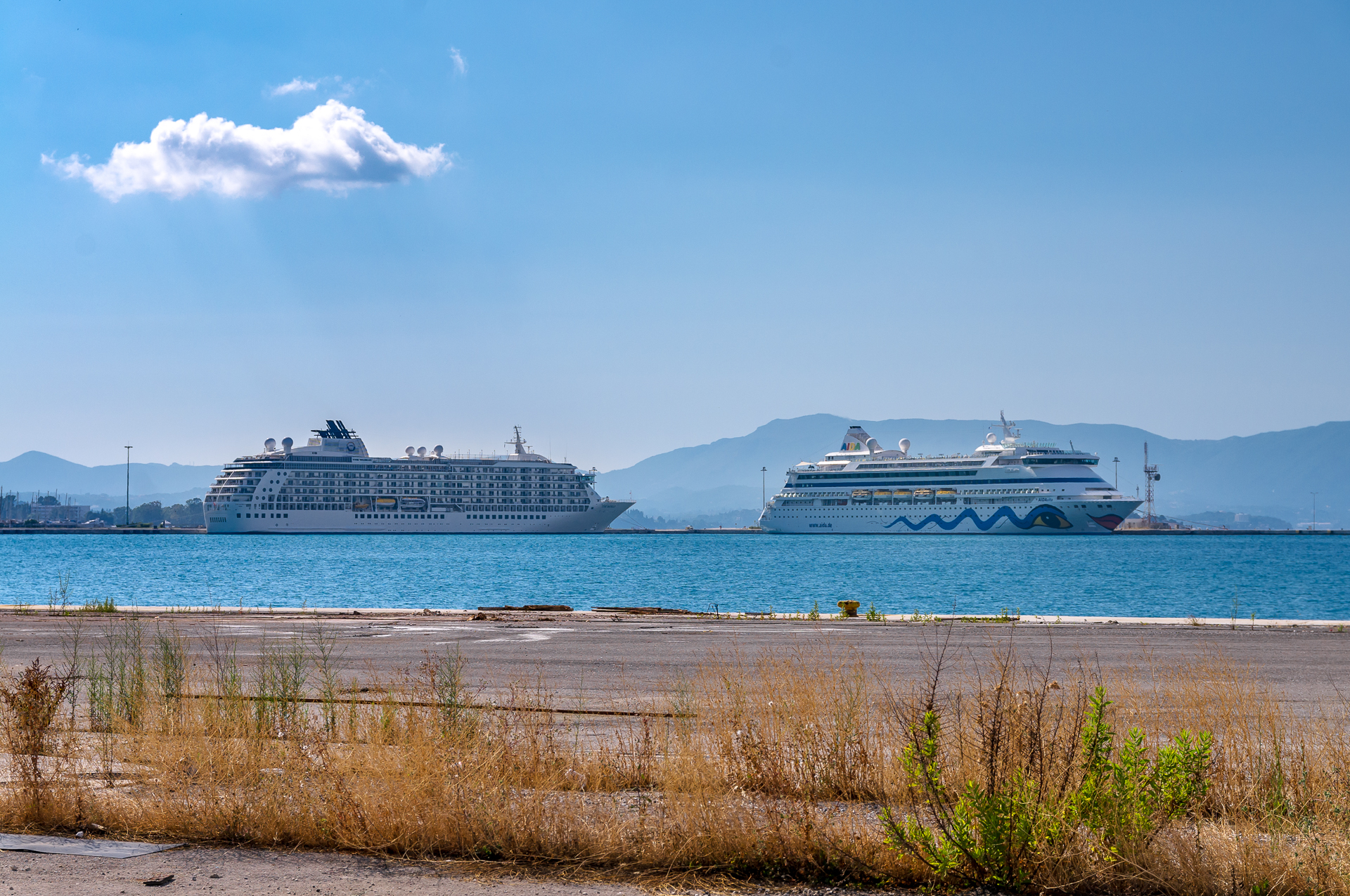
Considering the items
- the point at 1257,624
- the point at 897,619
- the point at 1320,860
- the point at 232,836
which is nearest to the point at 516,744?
the point at 232,836

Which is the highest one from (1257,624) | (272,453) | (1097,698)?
(272,453)

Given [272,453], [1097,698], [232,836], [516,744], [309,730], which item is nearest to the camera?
[1097,698]

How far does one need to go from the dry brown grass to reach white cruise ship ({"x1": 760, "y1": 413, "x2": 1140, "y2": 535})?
112 metres

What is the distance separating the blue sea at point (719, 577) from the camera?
39281 mm

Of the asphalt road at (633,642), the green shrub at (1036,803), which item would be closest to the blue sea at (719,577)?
the asphalt road at (633,642)

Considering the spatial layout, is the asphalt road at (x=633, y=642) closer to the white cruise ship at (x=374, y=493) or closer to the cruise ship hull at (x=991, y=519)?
the cruise ship hull at (x=991, y=519)

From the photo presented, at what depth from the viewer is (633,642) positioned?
18016mm

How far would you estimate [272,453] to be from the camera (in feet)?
436

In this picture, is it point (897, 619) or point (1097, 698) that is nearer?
point (1097, 698)

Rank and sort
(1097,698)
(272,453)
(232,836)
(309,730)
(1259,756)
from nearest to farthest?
(1097,698) → (232,836) → (1259,756) → (309,730) → (272,453)

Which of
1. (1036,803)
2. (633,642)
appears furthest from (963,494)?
(1036,803)

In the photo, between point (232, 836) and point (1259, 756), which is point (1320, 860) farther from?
point (232, 836)

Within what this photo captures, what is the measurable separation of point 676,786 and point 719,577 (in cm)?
5089

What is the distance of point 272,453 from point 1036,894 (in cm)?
13698
